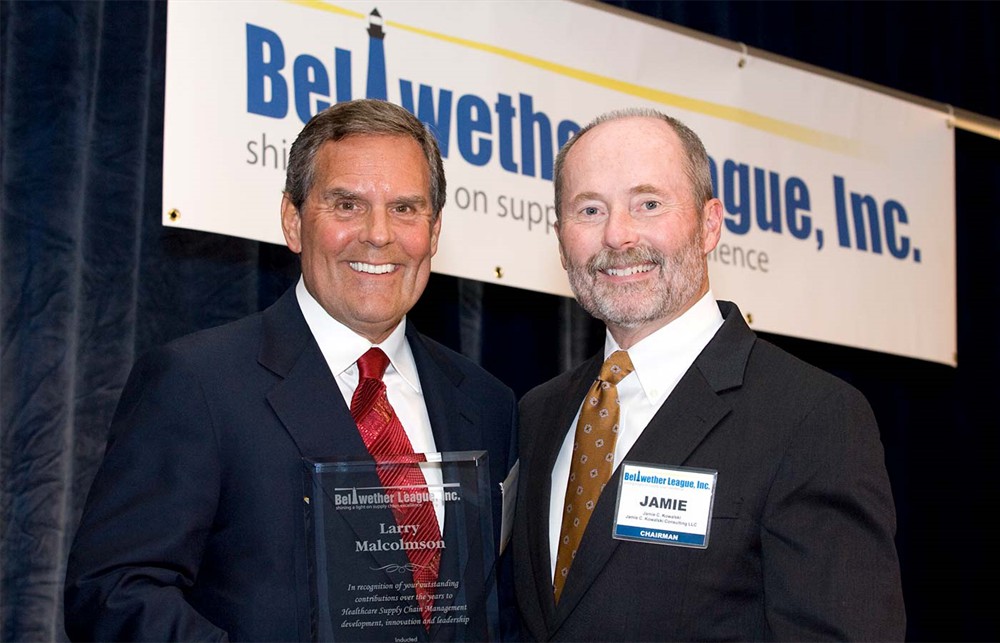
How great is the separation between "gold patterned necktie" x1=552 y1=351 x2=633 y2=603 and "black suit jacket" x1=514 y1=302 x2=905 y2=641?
5 centimetres

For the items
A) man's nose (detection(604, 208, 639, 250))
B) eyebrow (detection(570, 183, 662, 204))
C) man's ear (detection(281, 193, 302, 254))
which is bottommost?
man's nose (detection(604, 208, 639, 250))

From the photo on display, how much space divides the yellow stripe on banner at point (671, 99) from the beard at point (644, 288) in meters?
1.04

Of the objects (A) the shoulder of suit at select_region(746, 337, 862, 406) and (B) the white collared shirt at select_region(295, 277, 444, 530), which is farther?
(B) the white collared shirt at select_region(295, 277, 444, 530)

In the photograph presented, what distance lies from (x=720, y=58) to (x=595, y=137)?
1.43m

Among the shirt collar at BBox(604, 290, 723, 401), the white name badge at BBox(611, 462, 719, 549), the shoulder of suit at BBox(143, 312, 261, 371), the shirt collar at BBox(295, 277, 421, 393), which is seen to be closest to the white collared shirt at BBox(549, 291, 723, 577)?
Result: the shirt collar at BBox(604, 290, 723, 401)

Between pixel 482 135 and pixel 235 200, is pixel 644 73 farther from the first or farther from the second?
pixel 235 200

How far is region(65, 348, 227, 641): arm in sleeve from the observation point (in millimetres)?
1821

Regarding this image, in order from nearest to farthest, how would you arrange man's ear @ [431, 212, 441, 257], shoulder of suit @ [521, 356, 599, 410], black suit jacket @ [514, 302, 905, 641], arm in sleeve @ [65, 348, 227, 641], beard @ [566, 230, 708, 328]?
arm in sleeve @ [65, 348, 227, 641] → black suit jacket @ [514, 302, 905, 641] → beard @ [566, 230, 708, 328] → man's ear @ [431, 212, 441, 257] → shoulder of suit @ [521, 356, 599, 410]

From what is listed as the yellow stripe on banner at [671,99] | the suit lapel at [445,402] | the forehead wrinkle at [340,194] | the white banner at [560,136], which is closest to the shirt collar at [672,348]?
the suit lapel at [445,402]

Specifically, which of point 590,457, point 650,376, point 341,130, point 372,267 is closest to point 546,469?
point 590,457

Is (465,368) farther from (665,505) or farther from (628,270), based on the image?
(665,505)

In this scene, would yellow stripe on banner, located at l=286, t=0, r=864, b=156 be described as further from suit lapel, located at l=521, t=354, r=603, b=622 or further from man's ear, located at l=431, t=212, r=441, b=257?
suit lapel, located at l=521, t=354, r=603, b=622

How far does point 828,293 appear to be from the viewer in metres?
3.75

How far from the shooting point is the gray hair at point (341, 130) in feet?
7.30
